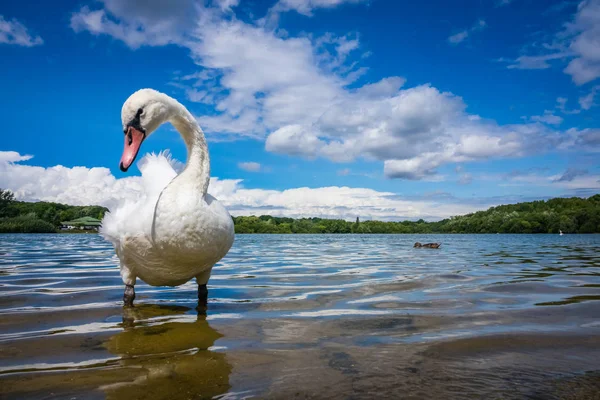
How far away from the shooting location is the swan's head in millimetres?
5113

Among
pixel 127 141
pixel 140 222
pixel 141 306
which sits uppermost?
pixel 127 141

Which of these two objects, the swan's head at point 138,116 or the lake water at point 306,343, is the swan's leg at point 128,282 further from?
the swan's head at point 138,116

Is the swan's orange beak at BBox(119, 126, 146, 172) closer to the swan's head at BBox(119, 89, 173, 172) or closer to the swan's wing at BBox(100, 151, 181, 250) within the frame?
the swan's head at BBox(119, 89, 173, 172)

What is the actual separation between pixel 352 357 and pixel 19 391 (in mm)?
2451

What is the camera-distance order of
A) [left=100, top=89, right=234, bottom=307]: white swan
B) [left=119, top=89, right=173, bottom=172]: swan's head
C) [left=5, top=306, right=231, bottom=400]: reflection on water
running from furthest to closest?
A: [left=119, top=89, right=173, bottom=172]: swan's head
[left=100, top=89, right=234, bottom=307]: white swan
[left=5, top=306, right=231, bottom=400]: reflection on water

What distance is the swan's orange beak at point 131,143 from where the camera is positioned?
196 inches

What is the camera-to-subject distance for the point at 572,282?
8391mm

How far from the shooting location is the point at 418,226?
503ft

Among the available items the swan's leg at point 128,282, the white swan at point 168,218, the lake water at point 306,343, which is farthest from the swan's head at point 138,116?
the lake water at point 306,343

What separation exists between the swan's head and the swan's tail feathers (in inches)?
30.8

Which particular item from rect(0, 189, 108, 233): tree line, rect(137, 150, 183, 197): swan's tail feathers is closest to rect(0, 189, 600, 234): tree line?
rect(0, 189, 108, 233): tree line

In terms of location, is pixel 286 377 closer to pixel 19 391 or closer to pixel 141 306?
pixel 19 391

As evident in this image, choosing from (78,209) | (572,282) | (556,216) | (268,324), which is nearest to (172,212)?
(268,324)

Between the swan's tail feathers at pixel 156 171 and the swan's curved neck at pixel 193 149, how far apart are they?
59cm
